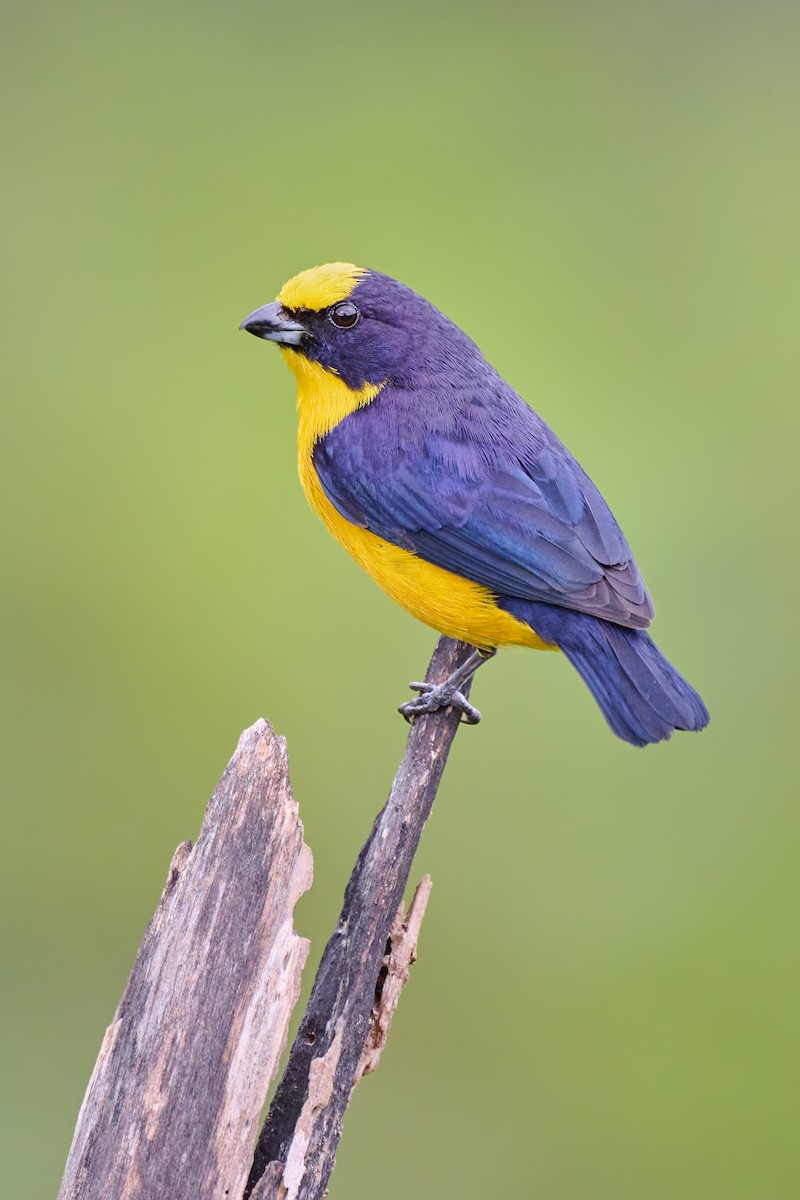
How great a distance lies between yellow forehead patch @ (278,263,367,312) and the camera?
15.4 ft

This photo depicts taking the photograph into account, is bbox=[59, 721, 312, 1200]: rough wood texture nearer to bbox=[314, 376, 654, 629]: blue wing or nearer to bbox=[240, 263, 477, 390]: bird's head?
bbox=[314, 376, 654, 629]: blue wing

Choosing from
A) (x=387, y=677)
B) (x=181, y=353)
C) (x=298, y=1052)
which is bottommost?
(x=298, y=1052)

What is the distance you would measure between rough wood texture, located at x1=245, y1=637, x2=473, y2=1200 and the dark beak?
5.20 feet

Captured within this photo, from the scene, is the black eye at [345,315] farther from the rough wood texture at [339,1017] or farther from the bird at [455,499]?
the rough wood texture at [339,1017]

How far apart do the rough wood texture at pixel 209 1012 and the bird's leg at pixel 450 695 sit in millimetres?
1091

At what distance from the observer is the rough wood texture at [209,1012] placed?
3.05m

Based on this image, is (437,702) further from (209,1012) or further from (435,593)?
(209,1012)

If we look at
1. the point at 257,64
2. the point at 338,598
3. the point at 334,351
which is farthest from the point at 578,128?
the point at 334,351

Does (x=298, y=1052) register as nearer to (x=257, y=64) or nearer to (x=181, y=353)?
(x=181, y=353)

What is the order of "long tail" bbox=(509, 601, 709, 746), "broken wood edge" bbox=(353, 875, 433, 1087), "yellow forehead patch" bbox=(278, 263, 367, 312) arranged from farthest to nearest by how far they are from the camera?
"yellow forehead patch" bbox=(278, 263, 367, 312), "long tail" bbox=(509, 601, 709, 746), "broken wood edge" bbox=(353, 875, 433, 1087)

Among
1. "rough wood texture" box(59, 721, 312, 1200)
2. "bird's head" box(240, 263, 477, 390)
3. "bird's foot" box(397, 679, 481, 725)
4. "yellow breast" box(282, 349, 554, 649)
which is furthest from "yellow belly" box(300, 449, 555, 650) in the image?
"rough wood texture" box(59, 721, 312, 1200)

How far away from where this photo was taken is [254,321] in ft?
15.6

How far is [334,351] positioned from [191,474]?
2.44 metres

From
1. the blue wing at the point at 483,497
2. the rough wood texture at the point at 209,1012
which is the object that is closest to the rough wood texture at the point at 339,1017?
the rough wood texture at the point at 209,1012
